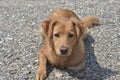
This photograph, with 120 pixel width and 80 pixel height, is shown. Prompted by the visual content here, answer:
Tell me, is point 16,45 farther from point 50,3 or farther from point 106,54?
point 50,3

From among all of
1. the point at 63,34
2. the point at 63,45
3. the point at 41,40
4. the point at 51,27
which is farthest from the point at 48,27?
the point at 41,40

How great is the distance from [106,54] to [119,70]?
66cm

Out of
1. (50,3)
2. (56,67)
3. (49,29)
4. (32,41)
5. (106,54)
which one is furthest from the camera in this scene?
(50,3)

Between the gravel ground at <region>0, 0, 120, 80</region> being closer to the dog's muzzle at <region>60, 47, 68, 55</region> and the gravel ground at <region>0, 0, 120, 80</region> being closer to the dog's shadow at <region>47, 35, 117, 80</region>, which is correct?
the dog's shadow at <region>47, 35, 117, 80</region>


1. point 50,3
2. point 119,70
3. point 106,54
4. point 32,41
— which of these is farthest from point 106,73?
point 50,3

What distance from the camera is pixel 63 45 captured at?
5945 mm

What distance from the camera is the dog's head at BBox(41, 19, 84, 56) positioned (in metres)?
5.98

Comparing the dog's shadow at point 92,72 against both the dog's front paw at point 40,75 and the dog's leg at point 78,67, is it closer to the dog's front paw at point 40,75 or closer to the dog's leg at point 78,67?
the dog's leg at point 78,67

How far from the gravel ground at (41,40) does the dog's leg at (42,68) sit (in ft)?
0.44

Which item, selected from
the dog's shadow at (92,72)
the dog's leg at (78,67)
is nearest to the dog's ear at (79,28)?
the dog's leg at (78,67)

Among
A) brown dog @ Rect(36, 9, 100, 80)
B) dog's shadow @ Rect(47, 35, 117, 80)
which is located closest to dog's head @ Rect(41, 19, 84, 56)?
brown dog @ Rect(36, 9, 100, 80)

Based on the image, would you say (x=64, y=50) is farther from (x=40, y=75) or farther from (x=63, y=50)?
(x=40, y=75)

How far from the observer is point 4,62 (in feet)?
22.2

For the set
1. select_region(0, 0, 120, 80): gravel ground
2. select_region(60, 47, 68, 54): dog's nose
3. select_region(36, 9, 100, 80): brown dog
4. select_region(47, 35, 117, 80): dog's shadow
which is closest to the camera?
select_region(60, 47, 68, 54): dog's nose
